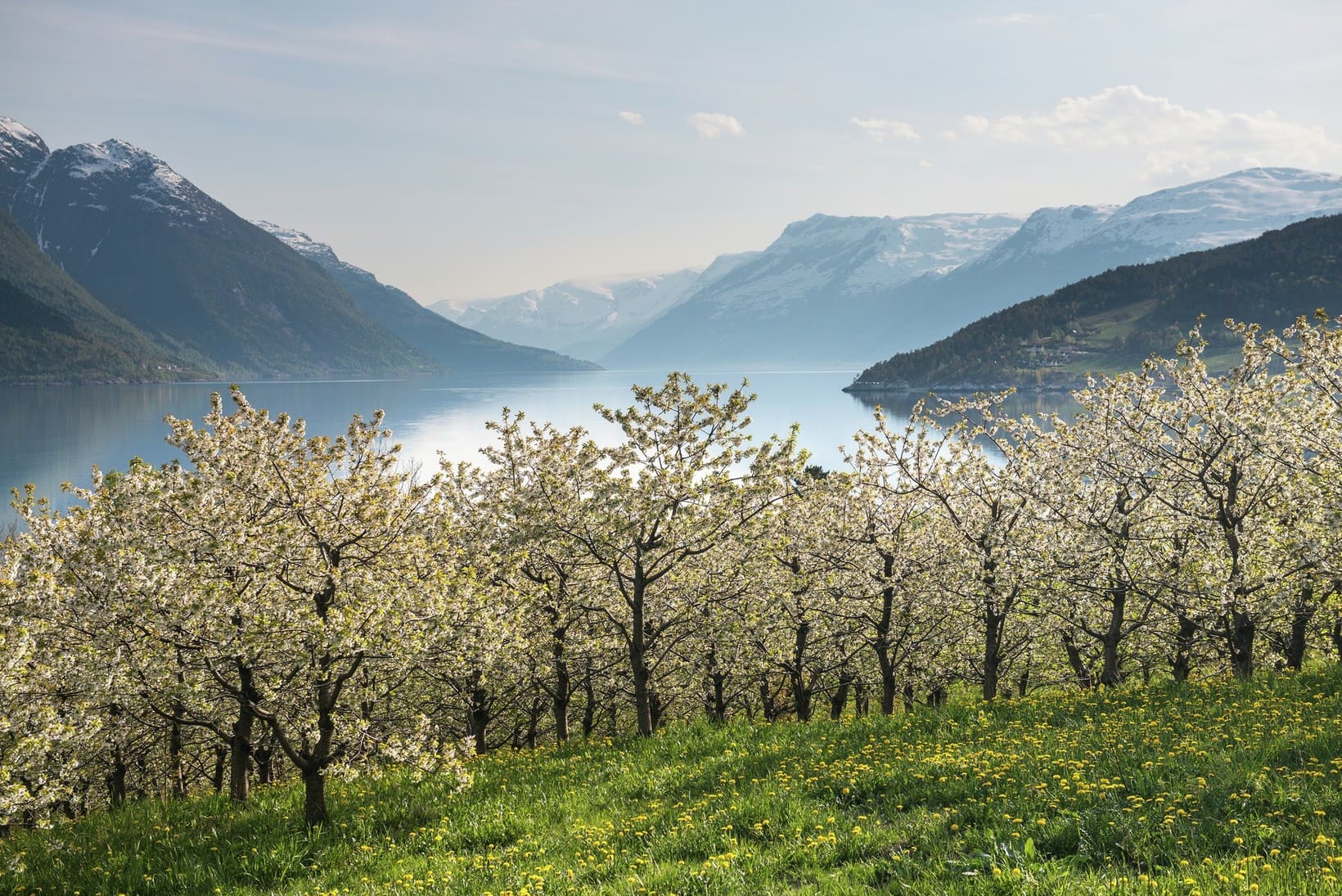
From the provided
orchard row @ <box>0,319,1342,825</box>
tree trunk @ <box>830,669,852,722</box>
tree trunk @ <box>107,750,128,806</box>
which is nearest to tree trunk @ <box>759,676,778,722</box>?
orchard row @ <box>0,319,1342,825</box>

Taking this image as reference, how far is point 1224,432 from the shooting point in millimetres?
21828

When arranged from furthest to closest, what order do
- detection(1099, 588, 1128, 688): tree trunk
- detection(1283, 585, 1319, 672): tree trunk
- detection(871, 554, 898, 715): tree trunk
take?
detection(871, 554, 898, 715): tree trunk → detection(1099, 588, 1128, 688): tree trunk → detection(1283, 585, 1319, 672): tree trunk

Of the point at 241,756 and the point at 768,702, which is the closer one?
the point at 241,756

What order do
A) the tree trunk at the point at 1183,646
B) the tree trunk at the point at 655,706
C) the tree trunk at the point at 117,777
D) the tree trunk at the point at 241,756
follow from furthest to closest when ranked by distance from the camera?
the tree trunk at the point at 655,706
the tree trunk at the point at 117,777
the tree trunk at the point at 1183,646
the tree trunk at the point at 241,756

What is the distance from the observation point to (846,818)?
11.7 metres

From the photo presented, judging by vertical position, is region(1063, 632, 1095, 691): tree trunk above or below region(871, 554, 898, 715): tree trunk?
below

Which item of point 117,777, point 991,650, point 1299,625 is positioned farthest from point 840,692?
point 117,777

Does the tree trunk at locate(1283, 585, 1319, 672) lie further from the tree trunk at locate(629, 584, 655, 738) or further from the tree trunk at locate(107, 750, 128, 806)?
the tree trunk at locate(107, 750, 128, 806)

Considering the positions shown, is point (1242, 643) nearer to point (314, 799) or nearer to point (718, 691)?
point (718, 691)

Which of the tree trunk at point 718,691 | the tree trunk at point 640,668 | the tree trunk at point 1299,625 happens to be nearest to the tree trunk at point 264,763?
the tree trunk at point 640,668

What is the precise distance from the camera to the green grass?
9125mm

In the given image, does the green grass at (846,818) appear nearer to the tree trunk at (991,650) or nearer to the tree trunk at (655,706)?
the tree trunk at (991,650)

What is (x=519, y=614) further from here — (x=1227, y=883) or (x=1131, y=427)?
(x=1131, y=427)

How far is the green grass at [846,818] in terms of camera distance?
912 centimetres
